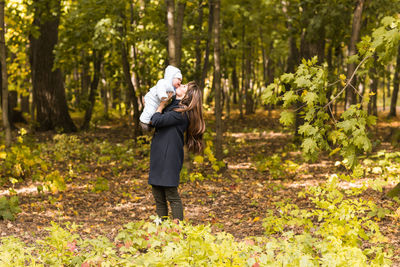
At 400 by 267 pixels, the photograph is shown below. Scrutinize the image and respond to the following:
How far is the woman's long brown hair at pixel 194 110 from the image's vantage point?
4586 millimetres

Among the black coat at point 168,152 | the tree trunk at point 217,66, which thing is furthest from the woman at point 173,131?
the tree trunk at point 217,66

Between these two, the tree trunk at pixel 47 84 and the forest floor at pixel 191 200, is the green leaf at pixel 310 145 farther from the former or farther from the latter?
the tree trunk at pixel 47 84

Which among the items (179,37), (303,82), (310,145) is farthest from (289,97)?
(179,37)

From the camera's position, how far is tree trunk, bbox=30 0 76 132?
15570mm

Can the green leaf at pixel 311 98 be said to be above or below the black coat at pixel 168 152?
above

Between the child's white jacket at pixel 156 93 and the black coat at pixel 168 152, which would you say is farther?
the black coat at pixel 168 152

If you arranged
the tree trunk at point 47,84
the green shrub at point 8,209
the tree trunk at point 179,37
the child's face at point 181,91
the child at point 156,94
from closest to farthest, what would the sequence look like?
the child at point 156,94 → the child's face at point 181,91 → the green shrub at point 8,209 → the tree trunk at point 179,37 → the tree trunk at point 47,84

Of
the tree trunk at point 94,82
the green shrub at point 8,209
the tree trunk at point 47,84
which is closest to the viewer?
the green shrub at point 8,209

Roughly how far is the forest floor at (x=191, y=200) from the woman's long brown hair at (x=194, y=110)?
1.57 metres

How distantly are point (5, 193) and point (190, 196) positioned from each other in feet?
10.9

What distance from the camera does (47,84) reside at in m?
15.8

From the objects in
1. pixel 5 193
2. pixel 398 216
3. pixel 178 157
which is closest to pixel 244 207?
pixel 398 216

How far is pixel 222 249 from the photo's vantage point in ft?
9.79

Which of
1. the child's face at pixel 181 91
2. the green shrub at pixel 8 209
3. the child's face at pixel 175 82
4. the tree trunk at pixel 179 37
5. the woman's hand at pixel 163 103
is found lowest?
the green shrub at pixel 8 209
